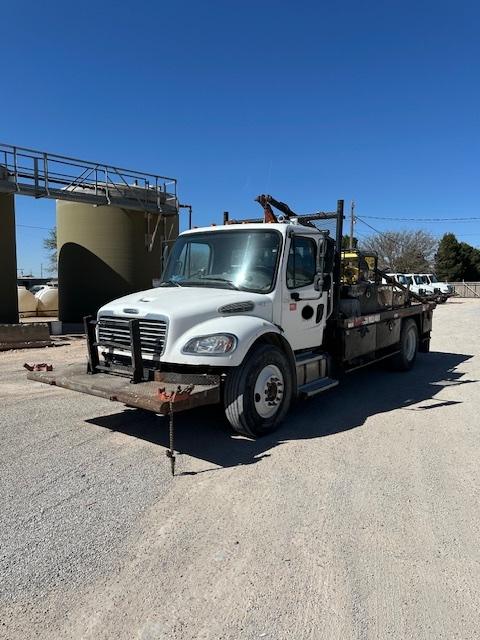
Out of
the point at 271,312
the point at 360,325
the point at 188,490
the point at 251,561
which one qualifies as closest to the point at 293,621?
the point at 251,561

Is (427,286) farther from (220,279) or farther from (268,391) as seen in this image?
(268,391)

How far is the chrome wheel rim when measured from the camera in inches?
217

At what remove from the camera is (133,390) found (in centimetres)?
496

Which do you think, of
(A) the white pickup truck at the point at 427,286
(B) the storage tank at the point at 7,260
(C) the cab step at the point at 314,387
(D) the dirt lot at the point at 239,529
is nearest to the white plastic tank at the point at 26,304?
(B) the storage tank at the point at 7,260

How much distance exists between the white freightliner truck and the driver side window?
2 centimetres

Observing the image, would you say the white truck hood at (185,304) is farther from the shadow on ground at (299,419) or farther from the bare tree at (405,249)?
the bare tree at (405,249)

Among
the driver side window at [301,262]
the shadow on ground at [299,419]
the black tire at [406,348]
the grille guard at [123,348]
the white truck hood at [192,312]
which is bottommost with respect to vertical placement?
the shadow on ground at [299,419]

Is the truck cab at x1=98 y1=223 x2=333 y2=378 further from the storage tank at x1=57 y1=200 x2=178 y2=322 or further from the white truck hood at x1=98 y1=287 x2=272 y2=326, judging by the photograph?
the storage tank at x1=57 y1=200 x2=178 y2=322

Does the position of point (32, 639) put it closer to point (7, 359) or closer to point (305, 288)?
point (305, 288)

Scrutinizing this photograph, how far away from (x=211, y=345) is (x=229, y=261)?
5.22ft

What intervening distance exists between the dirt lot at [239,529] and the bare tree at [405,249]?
188ft

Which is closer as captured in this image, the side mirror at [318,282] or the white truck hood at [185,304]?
the white truck hood at [185,304]

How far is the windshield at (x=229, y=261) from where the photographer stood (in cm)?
607

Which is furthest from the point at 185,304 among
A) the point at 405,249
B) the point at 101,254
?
the point at 405,249
